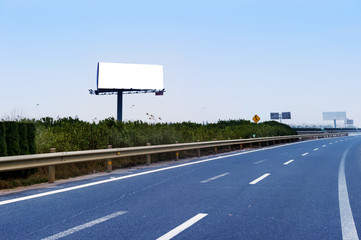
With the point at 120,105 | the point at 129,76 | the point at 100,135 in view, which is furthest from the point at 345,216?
the point at 129,76

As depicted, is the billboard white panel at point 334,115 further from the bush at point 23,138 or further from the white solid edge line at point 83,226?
the white solid edge line at point 83,226

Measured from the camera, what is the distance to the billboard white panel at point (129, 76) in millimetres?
53106

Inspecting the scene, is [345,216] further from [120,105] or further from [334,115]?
[334,115]

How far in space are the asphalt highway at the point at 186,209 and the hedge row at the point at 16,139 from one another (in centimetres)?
200

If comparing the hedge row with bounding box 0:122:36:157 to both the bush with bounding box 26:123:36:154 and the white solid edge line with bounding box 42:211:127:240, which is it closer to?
the bush with bounding box 26:123:36:154

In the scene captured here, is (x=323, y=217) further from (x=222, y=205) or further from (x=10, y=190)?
(x=10, y=190)

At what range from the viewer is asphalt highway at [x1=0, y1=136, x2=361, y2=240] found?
414cm

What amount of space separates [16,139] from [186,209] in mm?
5943

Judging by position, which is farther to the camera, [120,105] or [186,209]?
[120,105]

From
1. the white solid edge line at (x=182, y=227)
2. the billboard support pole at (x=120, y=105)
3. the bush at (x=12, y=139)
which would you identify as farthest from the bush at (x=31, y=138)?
the billboard support pole at (x=120, y=105)

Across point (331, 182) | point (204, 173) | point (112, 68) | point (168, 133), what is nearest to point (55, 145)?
point (204, 173)

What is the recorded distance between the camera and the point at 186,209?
538 centimetres

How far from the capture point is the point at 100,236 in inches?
156

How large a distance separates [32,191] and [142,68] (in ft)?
166
